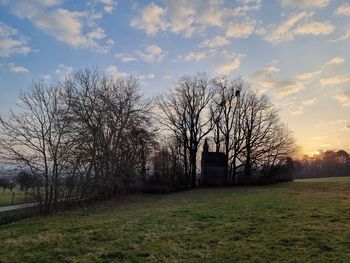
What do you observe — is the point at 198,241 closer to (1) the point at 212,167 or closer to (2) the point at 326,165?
(1) the point at 212,167

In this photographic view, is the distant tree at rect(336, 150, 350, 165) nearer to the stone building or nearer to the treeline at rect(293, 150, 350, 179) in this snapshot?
the treeline at rect(293, 150, 350, 179)

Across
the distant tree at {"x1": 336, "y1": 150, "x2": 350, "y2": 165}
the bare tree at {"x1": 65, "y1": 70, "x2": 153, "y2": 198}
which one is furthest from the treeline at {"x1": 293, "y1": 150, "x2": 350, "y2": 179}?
the bare tree at {"x1": 65, "y1": 70, "x2": 153, "y2": 198}

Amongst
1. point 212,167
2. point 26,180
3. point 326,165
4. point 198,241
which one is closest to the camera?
point 198,241

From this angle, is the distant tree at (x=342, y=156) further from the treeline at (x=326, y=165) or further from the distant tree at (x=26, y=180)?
the distant tree at (x=26, y=180)

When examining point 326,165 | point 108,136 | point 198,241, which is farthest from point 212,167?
point 326,165

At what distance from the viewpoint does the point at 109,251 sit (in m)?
7.87

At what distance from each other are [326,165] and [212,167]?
47.1 meters

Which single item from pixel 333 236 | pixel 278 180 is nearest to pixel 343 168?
pixel 278 180

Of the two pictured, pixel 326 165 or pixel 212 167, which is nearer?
pixel 212 167

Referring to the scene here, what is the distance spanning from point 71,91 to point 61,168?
24.0ft

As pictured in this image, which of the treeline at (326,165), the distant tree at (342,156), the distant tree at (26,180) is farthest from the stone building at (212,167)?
the distant tree at (342,156)

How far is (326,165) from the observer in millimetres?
84312

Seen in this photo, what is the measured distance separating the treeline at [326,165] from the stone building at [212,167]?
34828mm

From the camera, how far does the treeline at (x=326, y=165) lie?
79062mm
